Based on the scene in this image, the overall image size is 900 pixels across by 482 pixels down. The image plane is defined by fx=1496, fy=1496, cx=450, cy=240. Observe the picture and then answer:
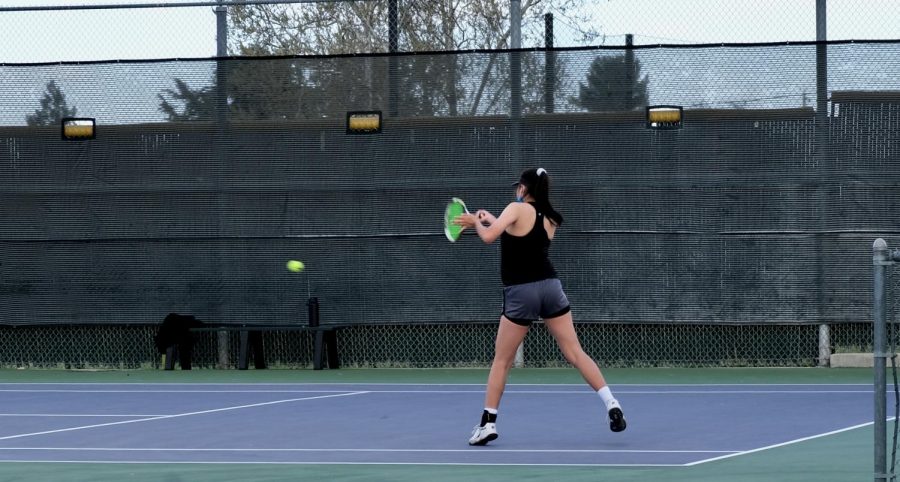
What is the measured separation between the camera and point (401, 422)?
32.7 feet

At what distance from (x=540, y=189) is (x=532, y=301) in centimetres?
66

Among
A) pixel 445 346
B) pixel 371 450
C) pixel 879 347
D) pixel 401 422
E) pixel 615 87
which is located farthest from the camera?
pixel 445 346

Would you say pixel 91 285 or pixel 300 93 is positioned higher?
pixel 300 93

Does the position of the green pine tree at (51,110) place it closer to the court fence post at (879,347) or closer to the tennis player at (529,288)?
the tennis player at (529,288)

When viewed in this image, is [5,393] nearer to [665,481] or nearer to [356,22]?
[356,22]

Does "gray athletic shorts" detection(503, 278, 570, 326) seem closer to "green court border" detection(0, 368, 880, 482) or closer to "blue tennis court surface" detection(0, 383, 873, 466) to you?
"blue tennis court surface" detection(0, 383, 873, 466)

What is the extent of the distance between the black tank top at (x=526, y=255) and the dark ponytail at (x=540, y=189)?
0.16ft

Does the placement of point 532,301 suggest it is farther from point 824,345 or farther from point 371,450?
point 824,345

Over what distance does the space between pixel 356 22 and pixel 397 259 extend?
121 inches

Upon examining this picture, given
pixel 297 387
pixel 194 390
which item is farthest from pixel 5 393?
pixel 297 387

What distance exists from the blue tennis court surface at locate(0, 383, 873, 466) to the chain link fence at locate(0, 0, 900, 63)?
349 centimetres

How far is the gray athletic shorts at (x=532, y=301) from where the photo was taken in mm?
8641

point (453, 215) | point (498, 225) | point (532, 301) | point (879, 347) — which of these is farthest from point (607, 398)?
point (879, 347)

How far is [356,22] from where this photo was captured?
16.0 metres
